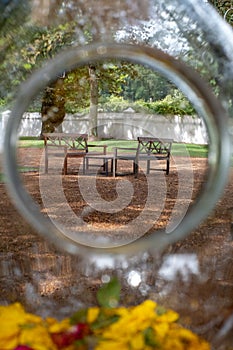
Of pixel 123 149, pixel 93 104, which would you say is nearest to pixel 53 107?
pixel 93 104

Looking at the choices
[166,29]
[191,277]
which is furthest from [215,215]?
[166,29]

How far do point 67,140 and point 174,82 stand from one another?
13 centimetres

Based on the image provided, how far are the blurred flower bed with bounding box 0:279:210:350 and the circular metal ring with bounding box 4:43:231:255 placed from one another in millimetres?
51

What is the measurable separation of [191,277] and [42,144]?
189 mm

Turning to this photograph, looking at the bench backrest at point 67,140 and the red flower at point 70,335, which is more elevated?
the bench backrest at point 67,140

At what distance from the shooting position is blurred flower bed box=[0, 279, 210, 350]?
358mm

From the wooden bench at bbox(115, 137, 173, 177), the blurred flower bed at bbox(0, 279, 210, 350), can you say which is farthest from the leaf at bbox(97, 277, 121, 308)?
the wooden bench at bbox(115, 137, 173, 177)

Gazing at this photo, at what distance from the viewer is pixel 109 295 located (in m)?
0.41

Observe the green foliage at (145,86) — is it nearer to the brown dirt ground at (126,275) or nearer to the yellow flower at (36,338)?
the brown dirt ground at (126,275)

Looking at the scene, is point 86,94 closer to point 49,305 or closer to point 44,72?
point 44,72

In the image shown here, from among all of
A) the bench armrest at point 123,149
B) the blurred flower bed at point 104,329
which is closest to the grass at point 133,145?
the bench armrest at point 123,149

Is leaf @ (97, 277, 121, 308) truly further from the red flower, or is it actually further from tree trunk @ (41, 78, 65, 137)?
tree trunk @ (41, 78, 65, 137)

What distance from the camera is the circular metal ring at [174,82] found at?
0.42 metres

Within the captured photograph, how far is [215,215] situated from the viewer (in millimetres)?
418
